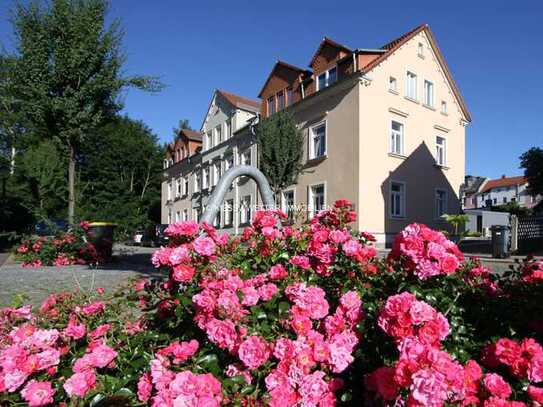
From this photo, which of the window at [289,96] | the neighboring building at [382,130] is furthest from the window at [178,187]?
the window at [289,96]

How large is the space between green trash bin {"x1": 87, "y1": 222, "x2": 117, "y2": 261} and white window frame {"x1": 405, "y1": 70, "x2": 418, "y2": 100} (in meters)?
15.4

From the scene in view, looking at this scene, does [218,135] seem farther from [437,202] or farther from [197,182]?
[437,202]

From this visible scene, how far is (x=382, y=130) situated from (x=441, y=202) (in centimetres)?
563

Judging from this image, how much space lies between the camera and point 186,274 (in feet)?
6.64

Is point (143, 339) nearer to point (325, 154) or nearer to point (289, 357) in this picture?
point (289, 357)

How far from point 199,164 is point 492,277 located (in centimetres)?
3106

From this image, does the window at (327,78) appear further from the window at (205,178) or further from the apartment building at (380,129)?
the window at (205,178)

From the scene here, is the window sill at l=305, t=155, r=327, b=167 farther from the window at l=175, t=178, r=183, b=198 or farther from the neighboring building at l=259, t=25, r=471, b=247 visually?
the window at l=175, t=178, r=183, b=198


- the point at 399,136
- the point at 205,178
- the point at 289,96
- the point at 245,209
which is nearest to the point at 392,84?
the point at 399,136

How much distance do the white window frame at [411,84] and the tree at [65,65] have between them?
543 inches

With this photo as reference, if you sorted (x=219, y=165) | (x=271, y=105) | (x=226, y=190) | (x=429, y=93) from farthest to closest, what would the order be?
(x=219, y=165)
(x=271, y=105)
(x=429, y=93)
(x=226, y=190)

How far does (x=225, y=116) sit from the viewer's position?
28.1 m

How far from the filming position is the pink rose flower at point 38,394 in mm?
1513

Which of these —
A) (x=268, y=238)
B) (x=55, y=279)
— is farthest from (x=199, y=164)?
(x=268, y=238)
